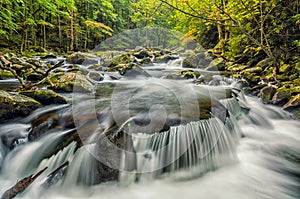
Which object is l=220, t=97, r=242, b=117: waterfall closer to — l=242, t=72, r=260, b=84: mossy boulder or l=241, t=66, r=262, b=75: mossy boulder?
l=242, t=72, r=260, b=84: mossy boulder

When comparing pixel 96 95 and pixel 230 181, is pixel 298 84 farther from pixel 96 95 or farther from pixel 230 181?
pixel 96 95

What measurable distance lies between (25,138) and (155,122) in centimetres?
246

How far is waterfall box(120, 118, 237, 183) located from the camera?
3.11m

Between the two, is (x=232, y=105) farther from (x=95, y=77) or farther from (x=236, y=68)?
(x=95, y=77)

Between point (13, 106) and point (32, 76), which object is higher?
point (32, 76)

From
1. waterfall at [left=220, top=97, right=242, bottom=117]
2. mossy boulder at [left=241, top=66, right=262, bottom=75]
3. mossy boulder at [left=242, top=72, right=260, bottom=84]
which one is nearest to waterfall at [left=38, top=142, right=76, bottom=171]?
waterfall at [left=220, top=97, right=242, bottom=117]

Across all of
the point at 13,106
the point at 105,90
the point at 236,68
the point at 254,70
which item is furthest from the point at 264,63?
the point at 13,106

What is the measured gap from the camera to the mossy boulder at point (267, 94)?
6172 mm

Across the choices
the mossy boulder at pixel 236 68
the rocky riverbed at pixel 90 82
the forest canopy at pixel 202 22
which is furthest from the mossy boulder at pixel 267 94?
the mossy boulder at pixel 236 68

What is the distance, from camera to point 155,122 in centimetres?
367

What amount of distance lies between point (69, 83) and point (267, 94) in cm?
652

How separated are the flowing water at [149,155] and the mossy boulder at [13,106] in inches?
7.7

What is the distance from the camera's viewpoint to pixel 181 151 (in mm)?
3336

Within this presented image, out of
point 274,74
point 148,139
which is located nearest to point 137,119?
point 148,139
